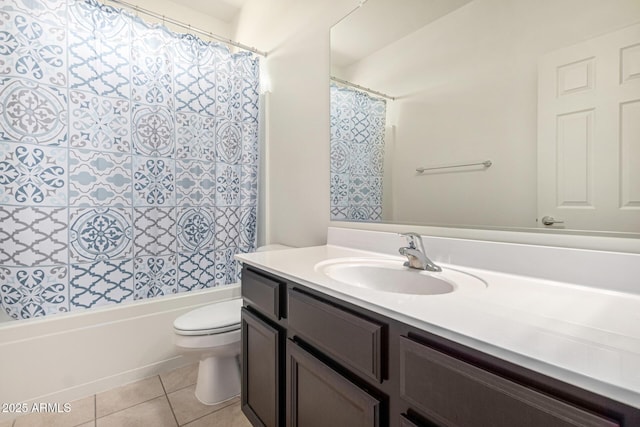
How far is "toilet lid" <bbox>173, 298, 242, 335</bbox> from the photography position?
56.5 inches

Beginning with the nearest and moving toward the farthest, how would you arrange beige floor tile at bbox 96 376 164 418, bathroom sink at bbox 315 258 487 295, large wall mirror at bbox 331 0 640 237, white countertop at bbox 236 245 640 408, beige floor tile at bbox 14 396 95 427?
white countertop at bbox 236 245 640 408, large wall mirror at bbox 331 0 640 237, bathroom sink at bbox 315 258 487 295, beige floor tile at bbox 14 396 95 427, beige floor tile at bbox 96 376 164 418

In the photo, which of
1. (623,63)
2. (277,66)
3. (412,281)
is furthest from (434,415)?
(277,66)

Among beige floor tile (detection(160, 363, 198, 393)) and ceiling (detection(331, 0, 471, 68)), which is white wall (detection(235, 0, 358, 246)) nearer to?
ceiling (detection(331, 0, 471, 68))


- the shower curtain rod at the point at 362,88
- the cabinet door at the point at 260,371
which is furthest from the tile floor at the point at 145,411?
the shower curtain rod at the point at 362,88

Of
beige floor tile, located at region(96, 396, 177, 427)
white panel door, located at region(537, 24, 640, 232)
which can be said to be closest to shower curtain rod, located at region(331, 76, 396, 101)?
white panel door, located at region(537, 24, 640, 232)

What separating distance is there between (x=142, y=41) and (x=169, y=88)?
0.28 m

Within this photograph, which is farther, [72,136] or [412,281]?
[72,136]

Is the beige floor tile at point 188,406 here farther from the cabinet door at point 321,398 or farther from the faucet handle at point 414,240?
the faucet handle at point 414,240

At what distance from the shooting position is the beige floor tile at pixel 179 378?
168cm

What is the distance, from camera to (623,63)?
2.52 feet

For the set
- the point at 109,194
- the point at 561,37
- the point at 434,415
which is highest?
the point at 561,37

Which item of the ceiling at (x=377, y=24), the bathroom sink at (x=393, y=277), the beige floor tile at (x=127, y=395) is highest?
the ceiling at (x=377, y=24)

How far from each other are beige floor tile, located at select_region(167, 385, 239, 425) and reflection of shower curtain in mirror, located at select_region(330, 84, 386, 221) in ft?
3.84

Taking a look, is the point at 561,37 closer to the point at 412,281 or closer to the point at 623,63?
the point at 623,63
